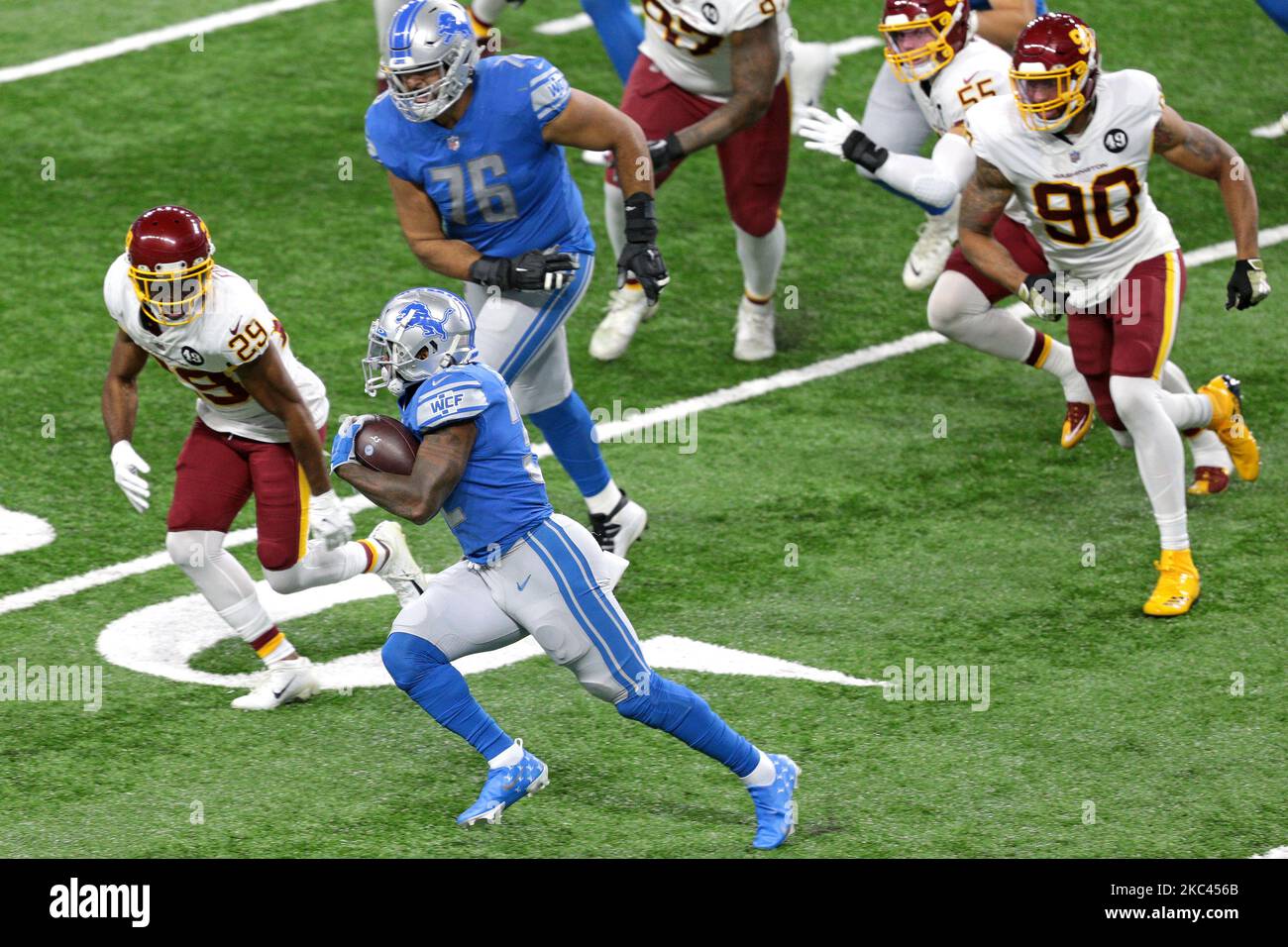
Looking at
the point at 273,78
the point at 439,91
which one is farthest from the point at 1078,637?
the point at 273,78

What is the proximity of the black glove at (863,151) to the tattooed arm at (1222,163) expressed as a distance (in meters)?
1.04

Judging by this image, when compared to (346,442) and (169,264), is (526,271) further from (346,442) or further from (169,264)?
(346,442)

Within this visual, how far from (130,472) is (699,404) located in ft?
9.23

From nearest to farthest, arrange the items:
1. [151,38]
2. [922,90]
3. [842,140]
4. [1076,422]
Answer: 1. [842,140]
2. [1076,422]
3. [922,90]
4. [151,38]

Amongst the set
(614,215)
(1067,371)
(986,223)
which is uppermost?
(986,223)

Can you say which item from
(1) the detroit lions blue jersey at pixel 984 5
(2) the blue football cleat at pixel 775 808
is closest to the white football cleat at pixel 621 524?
(2) the blue football cleat at pixel 775 808

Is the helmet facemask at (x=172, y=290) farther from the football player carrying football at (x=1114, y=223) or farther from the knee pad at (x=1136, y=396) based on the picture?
the knee pad at (x=1136, y=396)

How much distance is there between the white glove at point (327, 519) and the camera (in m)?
5.96

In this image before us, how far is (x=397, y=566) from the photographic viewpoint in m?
6.31

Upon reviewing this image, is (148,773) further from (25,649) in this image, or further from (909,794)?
(909,794)

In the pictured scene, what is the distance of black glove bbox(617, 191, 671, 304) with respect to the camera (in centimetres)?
634

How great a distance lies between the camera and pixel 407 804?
5.25 meters

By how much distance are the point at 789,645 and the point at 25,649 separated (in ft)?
7.62

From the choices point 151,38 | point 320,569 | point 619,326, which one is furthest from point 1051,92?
point 151,38
